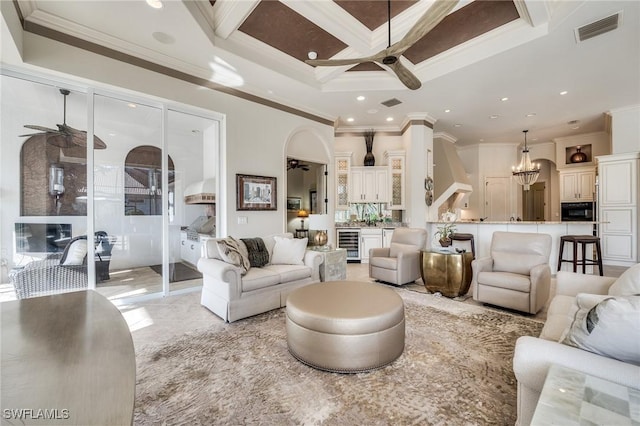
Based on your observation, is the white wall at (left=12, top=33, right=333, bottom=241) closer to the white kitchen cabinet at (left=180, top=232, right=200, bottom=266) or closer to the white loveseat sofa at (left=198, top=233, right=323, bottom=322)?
the white kitchen cabinet at (left=180, top=232, right=200, bottom=266)

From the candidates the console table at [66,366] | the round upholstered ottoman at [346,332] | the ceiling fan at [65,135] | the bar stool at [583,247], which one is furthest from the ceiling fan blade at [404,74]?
the ceiling fan at [65,135]

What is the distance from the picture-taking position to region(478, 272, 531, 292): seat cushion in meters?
3.14

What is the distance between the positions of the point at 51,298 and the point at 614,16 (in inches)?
223

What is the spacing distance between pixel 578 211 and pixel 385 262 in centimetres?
704

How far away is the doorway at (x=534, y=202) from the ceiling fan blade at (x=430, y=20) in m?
9.50

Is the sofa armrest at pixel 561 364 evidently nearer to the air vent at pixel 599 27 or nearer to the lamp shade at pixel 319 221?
the lamp shade at pixel 319 221

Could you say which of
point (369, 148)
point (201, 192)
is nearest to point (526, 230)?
point (369, 148)

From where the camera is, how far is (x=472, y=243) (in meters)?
5.68

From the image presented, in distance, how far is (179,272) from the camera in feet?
14.1

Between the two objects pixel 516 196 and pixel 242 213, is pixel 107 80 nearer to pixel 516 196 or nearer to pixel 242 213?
pixel 242 213

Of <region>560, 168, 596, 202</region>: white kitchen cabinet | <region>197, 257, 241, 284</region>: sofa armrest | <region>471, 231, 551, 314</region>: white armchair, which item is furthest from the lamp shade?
<region>560, 168, 596, 202</region>: white kitchen cabinet

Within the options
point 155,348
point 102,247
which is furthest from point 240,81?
point 155,348

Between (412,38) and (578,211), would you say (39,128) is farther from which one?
(578,211)

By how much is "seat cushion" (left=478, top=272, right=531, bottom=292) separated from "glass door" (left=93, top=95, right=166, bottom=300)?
4.50 m
